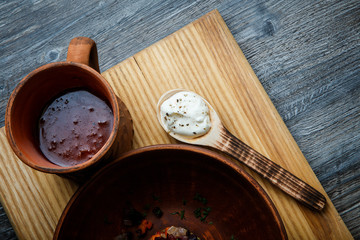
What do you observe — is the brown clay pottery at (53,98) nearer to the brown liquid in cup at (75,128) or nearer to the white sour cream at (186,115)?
the brown liquid in cup at (75,128)

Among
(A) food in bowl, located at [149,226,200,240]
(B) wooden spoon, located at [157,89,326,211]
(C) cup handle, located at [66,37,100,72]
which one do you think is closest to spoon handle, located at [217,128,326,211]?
(B) wooden spoon, located at [157,89,326,211]

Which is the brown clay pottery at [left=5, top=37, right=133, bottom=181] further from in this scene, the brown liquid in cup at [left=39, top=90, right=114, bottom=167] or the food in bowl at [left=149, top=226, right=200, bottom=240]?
the food in bowl at [left=149, top=226, right=200, bottom=240]

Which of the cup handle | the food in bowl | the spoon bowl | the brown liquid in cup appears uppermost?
the cup handle

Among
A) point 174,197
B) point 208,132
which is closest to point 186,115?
point 208,132

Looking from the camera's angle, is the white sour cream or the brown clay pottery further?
the white sour cream

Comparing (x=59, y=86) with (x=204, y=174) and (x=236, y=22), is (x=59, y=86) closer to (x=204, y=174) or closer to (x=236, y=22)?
(x=204, y=174)

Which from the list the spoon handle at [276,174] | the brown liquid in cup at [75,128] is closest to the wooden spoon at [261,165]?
the spoon handle at [276,174]

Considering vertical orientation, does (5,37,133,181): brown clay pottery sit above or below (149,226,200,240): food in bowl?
above
